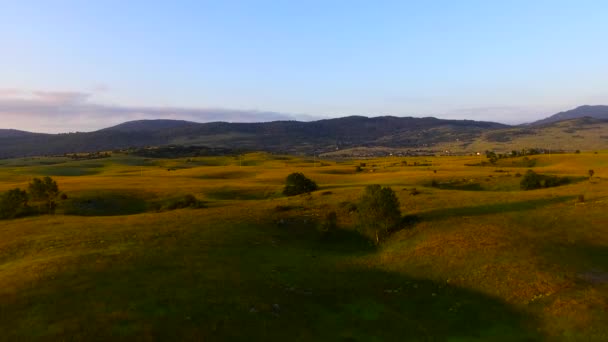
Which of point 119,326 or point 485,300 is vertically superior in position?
point 119,326

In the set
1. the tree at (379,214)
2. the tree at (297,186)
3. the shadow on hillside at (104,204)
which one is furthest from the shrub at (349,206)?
the shadow on hillside at (104,204)

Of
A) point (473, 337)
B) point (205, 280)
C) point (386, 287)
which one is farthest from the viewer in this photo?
point (386, 287)

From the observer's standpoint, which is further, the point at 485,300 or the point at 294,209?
the point at 294,209

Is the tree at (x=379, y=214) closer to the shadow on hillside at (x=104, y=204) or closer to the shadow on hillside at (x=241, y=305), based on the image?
the shadow on hillside at (x=241, y=305)

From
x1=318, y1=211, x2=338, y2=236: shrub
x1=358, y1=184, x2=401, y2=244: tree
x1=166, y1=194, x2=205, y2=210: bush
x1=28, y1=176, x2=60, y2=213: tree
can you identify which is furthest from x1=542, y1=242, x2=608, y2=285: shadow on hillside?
x1=28, y1=176, x2=60, y2=213: tree

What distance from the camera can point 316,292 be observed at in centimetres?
3166

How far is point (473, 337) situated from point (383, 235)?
2011 cm

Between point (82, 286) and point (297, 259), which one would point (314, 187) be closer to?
point (297, 259)

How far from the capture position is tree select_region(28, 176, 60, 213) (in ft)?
212

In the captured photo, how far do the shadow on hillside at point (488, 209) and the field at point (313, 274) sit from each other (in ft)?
1.02

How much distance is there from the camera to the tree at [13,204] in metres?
60.6

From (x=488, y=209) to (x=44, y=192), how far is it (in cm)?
5662

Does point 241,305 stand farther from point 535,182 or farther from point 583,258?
point 535,182

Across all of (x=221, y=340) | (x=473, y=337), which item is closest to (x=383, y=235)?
(x=473, y=337)
